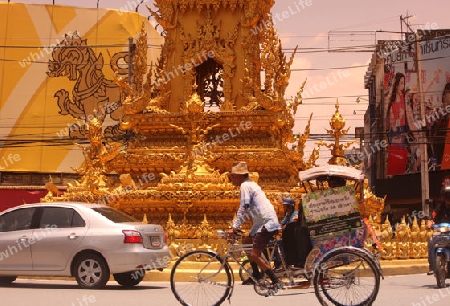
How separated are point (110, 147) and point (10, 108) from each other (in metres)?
26.0

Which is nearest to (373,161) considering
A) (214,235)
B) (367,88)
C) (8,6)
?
(367,88)

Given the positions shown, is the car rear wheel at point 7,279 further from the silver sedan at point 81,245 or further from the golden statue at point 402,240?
the golden statue at point 402,240

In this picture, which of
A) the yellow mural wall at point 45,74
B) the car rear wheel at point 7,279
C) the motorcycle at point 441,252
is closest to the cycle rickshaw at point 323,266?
the motorcycle at point 441,252

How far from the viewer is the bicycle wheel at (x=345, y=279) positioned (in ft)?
29.3

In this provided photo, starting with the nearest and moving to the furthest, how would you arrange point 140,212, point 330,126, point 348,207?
point 348,207
point 140,212
point 330,126

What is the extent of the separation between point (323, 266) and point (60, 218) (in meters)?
5.30

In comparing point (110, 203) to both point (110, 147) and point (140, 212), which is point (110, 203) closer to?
point (140, 212)

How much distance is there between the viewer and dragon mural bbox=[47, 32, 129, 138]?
43.8 meters

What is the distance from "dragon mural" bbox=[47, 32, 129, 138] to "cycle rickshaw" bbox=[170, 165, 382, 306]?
114ft

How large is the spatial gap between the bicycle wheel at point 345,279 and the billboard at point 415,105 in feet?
108

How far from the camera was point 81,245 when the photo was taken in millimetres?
11969

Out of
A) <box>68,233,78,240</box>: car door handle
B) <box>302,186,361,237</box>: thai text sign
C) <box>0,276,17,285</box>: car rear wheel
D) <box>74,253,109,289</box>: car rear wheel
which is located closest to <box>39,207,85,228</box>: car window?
<box>68,233,78,240</box>: car door handle

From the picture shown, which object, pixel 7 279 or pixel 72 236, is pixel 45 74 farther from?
pixel 72 236

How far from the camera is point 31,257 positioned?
481 inches
